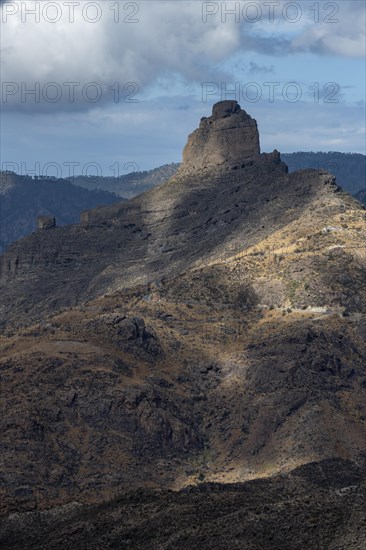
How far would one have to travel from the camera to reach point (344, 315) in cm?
16700

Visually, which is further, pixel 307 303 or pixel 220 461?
pixel 307 303

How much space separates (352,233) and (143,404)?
5233 cm

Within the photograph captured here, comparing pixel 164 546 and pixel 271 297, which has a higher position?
pixel 271 297

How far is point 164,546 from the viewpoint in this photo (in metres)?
91.9

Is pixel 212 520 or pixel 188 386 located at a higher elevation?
pixel 188 386

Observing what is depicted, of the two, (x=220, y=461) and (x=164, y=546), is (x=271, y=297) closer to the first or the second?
(x=220, y=461)

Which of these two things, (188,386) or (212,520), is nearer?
(212,520)

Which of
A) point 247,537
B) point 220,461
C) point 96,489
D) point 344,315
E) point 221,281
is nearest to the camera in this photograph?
point 247,537

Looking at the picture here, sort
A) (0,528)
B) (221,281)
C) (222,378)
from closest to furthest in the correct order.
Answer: (0,528) < (222,378) < (221,281)

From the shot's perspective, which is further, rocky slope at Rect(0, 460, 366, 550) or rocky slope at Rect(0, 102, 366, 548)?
rocky slope at Rect(0, 102, 366, 548)

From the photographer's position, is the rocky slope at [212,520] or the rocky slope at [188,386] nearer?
the rocky slope at [212,520]

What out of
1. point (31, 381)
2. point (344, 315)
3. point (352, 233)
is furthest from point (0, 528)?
point (352, 233)

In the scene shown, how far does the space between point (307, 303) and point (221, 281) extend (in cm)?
1227

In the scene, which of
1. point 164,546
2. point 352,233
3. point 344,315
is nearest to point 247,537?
point 164,546
